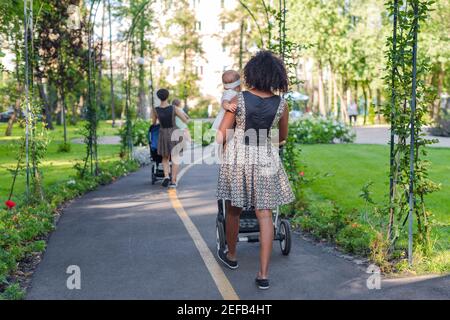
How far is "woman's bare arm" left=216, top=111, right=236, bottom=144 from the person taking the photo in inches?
223

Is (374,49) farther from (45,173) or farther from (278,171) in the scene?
(278,171)

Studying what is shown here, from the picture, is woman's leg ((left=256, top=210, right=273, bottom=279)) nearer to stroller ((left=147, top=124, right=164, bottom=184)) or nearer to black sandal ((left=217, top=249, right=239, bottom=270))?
black sandal ((left=217, top=249, right=239, bottom=270))

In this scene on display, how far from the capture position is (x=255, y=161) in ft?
18.8

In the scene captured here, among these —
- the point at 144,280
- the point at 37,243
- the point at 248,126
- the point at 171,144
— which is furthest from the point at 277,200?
the point at 171,144

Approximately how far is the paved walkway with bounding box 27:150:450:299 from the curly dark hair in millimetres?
1763

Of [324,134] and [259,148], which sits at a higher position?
[259,148]

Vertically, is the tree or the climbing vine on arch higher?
the tree

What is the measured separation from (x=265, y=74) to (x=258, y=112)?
0.34m

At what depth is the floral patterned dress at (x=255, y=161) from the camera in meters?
5.61

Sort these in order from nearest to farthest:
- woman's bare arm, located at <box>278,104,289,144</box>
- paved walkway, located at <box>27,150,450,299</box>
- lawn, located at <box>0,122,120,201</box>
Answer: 1. paved walkway, located at <box>27,150,450,299</box>
2. woman's bare arm, located at <box>278,104,289,144</box>
3. lawn, located at <box>0,122,120,201</box>

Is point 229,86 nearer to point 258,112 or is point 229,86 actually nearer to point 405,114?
→ point 258,112

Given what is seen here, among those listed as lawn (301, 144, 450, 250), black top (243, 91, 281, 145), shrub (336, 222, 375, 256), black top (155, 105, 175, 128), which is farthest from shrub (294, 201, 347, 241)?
black top (155, 105, 175, 128)

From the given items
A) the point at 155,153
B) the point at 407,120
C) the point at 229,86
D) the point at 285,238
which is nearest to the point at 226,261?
the point at 285,238

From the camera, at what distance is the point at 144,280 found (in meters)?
5.78
